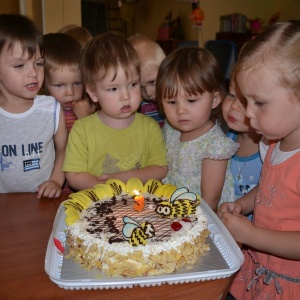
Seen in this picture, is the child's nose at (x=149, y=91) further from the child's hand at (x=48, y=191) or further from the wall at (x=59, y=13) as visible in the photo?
the wall at (x=59, y=13)

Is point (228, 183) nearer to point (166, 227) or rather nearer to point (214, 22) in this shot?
point (166, 227)

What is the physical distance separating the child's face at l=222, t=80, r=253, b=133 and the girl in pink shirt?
25 cm

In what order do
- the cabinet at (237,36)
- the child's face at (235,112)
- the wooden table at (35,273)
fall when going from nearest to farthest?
the wooden table at (35,273) < the child's face at (235,112) < the cabinet at (237,36)

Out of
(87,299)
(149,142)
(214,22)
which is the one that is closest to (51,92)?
(149,142)

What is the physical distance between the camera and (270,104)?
1294 mm

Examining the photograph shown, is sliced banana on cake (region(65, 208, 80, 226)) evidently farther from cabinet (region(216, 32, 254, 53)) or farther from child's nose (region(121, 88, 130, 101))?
cabinet (region(216, 32, 254, 53))

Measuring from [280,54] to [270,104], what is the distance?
0.16 m

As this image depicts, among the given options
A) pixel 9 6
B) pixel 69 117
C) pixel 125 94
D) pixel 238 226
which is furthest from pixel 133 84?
pixel 9 6

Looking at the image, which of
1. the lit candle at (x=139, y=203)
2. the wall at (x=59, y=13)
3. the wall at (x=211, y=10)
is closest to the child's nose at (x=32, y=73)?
the lit candle at (x=139, y=203)

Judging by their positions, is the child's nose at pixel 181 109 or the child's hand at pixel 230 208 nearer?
the child's hand at pixel 230 208

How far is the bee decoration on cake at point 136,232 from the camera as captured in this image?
3.66 ft

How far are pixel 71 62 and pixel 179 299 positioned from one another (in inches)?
61.8

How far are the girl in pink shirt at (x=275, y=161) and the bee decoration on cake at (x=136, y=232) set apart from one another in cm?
34

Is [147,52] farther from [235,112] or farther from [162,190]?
[162,190]
